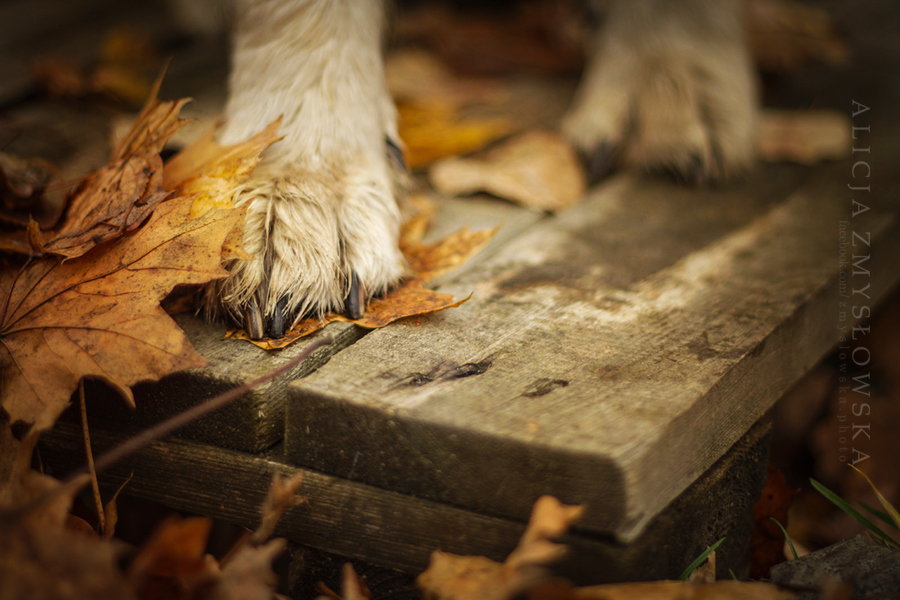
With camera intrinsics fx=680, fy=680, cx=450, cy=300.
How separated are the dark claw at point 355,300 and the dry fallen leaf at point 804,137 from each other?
1.18 meters

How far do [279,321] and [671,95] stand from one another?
1147 millimetres

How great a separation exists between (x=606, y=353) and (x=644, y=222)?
53 cm

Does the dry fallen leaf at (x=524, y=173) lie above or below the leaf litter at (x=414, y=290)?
above

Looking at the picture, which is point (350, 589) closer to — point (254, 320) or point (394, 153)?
point (254, 320)

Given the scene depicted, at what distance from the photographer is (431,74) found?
2352mm

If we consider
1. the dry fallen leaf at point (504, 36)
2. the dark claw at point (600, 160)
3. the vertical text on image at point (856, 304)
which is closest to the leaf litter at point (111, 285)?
the dark claw at point (600, 160)

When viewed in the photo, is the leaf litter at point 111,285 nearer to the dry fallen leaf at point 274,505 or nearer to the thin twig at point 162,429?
the thin twig at point 162,429

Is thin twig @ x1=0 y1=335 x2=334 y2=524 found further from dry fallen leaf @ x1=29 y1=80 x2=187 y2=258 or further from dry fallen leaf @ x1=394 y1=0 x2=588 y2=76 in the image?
dry fallen leaf @ x1=394 y1=0 x2=588 y2=76

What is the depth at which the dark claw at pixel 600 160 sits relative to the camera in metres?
1.62

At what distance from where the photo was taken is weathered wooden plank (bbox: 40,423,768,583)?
82 centimetres

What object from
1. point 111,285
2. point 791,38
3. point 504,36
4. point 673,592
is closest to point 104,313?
point 111,285

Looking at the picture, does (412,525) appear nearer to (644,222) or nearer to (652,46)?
(644,222)

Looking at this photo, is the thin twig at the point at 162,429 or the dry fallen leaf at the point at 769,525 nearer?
the thin twig at the point at 162,429

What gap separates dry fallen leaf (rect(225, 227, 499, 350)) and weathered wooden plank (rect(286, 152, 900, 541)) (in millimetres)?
29
